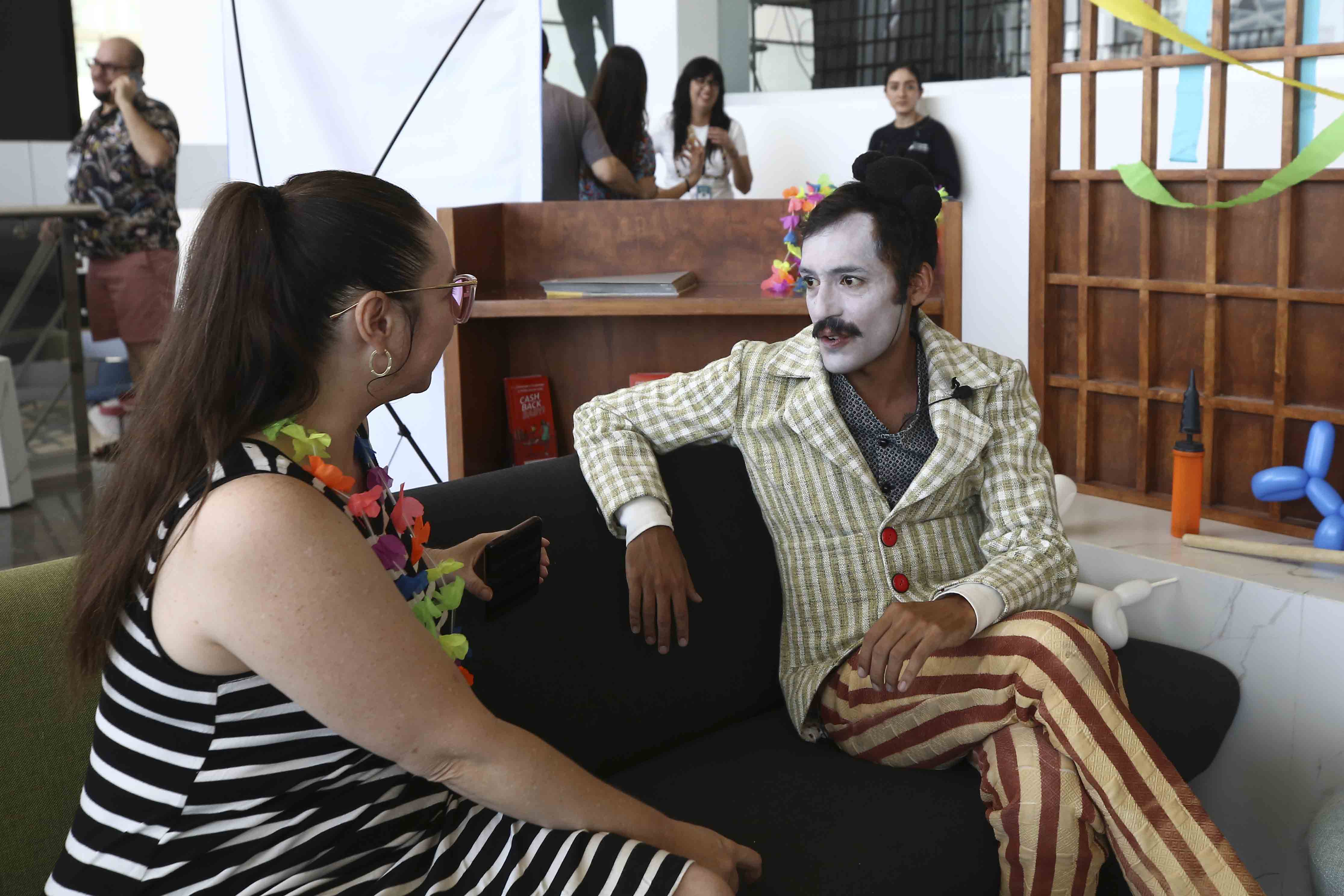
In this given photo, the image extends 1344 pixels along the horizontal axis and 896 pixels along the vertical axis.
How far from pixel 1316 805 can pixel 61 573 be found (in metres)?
2.03

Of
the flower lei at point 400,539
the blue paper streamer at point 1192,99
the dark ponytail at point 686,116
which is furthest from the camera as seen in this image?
the dark ponytail at point 686,116

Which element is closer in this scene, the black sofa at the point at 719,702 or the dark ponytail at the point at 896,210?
the black sofa at the point at 719,702

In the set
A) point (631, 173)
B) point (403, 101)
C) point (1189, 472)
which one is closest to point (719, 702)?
point (1189, 472)

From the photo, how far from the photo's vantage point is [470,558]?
1597mm

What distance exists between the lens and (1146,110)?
8.68ft

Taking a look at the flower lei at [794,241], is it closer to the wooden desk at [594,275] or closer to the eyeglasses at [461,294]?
the wooden desk at [594,275]

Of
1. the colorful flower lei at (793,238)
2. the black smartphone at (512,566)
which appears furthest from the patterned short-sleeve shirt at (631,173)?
the black smartphone at (512,566)

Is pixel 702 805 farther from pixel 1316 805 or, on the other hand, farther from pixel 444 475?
pixel 444 475

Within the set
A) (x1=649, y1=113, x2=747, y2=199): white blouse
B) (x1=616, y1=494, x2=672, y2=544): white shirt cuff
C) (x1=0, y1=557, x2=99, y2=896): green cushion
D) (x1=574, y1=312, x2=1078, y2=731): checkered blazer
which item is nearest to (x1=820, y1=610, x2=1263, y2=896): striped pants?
(x1=574, y1=312, x2=1078, y2=731): checkered blazer

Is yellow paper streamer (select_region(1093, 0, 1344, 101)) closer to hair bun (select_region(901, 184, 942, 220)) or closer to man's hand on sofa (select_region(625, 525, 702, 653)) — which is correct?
hair bun (select_region(901, 184, 942, 220))

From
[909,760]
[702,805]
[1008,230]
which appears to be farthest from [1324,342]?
[1008,230]

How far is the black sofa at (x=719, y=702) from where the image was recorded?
1604 millimetres

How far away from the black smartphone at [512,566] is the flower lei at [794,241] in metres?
1.25

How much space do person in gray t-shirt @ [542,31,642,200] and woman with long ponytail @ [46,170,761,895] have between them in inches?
101
